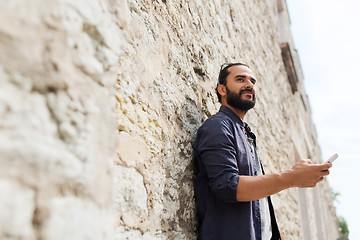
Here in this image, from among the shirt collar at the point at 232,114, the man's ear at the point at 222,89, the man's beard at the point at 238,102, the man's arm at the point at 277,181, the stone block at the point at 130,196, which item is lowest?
the stone block at the point at 130,196

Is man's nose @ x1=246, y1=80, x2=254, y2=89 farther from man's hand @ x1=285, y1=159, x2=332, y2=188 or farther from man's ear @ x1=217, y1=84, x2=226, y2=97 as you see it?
man's hand @ x1=285, y1=159, x2=332, y2=188

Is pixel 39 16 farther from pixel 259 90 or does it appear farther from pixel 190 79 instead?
pixel 259 90

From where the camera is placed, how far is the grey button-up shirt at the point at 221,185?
138 cm

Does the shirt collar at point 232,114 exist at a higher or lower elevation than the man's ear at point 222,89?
lower

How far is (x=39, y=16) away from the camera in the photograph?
58 centimetres

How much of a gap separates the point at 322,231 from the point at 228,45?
6728 mm

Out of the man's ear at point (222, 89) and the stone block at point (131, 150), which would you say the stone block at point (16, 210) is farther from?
the man's ear at point (222, 89)

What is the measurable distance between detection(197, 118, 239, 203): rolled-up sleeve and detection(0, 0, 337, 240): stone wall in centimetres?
12

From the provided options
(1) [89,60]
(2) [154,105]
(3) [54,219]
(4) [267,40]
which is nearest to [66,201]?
(3) [54,219]

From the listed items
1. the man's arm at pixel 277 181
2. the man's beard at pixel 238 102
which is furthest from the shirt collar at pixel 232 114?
the man's arm at pixel 277 181

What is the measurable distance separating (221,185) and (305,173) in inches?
16.2

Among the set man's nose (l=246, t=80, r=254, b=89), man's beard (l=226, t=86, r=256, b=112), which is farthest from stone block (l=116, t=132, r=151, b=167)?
man's nose (l=246, t=80, r=254, b=89)

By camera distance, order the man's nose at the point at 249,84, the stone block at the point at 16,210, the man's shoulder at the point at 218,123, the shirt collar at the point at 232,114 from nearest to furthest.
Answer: the stone block at the point at 16,210, the man's shoulder at the point at 218,123, the shirt collar at the point at 232,114, the man's nose at the point at 249,84

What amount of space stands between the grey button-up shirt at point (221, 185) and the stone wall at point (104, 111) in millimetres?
65
